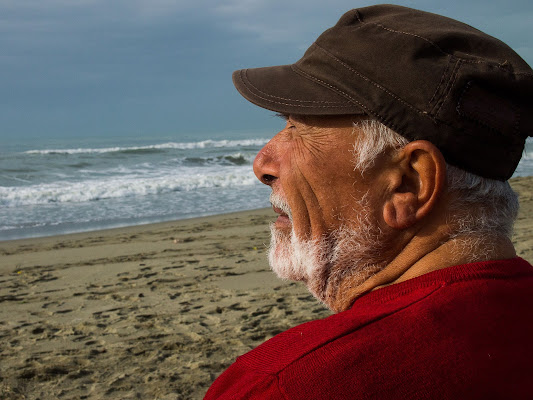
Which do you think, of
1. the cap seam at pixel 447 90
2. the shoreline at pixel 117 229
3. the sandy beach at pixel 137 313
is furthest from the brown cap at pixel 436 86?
the shoreline at pixel 117 229

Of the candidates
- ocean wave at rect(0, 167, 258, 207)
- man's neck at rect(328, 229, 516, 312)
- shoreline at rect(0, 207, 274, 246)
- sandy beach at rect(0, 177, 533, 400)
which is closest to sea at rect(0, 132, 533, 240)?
ocean wave at rect(0, 167, 258, 207)

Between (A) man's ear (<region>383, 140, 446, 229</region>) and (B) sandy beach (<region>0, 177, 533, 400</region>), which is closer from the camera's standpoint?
(A) man's ear (<region>383, 140, 446, 229</region>)

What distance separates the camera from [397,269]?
1.42 meters

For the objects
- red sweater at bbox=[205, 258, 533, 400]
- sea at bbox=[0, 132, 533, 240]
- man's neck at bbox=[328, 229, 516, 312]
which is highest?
man's neck at bbox=[328, 229, 516, 312]

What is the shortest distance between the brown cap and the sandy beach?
2.57 meters

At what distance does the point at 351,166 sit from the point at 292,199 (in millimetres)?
204

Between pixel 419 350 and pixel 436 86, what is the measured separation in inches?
22.7

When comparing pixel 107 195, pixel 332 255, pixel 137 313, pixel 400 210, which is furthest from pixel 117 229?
pixel 400 210

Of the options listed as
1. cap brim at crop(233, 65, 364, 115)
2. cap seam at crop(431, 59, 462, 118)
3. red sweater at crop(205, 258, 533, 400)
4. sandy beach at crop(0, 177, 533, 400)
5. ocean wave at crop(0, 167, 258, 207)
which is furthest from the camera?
ocean wave at crop(0, 167, 258, 207)

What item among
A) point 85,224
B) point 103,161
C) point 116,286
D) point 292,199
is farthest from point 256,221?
point 103,161

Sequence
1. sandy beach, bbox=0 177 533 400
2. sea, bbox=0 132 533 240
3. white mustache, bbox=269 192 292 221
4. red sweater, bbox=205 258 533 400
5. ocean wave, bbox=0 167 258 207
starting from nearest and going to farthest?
red sweater, bbox=205 258 533 400, white mustache, bbox=269 192 292 221, sandy beach, bbox=0 177 533 400, sea, bbox=0 132 533 240, ocean wave, bbox=0 167 258 207

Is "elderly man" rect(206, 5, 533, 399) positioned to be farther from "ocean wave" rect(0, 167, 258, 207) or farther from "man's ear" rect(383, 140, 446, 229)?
"ocean wave" rect(0, 167, 258, 207)

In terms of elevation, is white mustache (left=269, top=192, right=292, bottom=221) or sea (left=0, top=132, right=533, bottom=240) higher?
white mustache (left=269, top=192, right=292, bottom=221)

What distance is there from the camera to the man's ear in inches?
51.6
